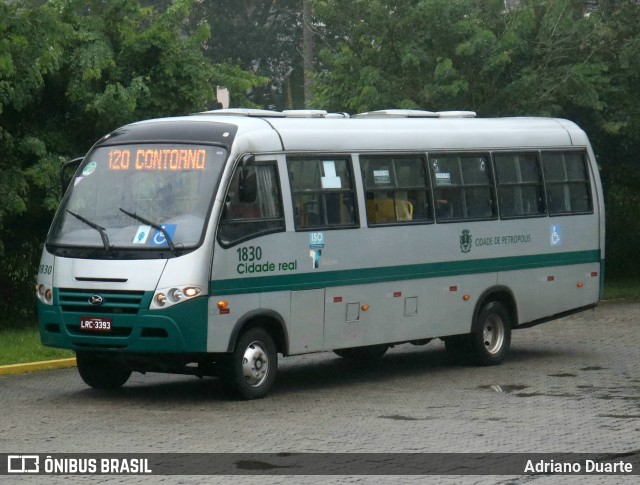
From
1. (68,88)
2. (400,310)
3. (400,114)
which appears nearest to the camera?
(400,310)

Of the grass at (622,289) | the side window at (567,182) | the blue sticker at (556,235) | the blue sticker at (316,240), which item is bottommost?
the grass at (622,289)

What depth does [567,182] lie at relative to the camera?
715 inches

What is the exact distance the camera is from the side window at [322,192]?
47.1 feet

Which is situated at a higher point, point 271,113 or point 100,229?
point 271,113

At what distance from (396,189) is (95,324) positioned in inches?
156

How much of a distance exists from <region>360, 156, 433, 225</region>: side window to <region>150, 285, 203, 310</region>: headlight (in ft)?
9.00

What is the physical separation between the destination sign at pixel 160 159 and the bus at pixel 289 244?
15mm

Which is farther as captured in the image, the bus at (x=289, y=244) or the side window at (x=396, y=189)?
the side window at (x=396, y=189)

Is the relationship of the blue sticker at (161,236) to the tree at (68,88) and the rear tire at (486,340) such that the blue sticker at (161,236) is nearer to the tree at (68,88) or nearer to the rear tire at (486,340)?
the rear tire at (486,340)

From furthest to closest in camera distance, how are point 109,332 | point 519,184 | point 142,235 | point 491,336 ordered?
point 519,184, point 491,336, point 142,235, point 109,332

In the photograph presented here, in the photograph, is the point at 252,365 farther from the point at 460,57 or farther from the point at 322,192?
the point at 460,57

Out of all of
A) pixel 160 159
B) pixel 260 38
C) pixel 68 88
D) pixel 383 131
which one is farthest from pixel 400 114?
pixel 260 38

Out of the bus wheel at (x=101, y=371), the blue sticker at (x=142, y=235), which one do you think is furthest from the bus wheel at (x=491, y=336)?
the blue sticker at (x=142, y=235)

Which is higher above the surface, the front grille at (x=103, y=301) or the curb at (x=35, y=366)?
the front grille at (x=103, y=301)
